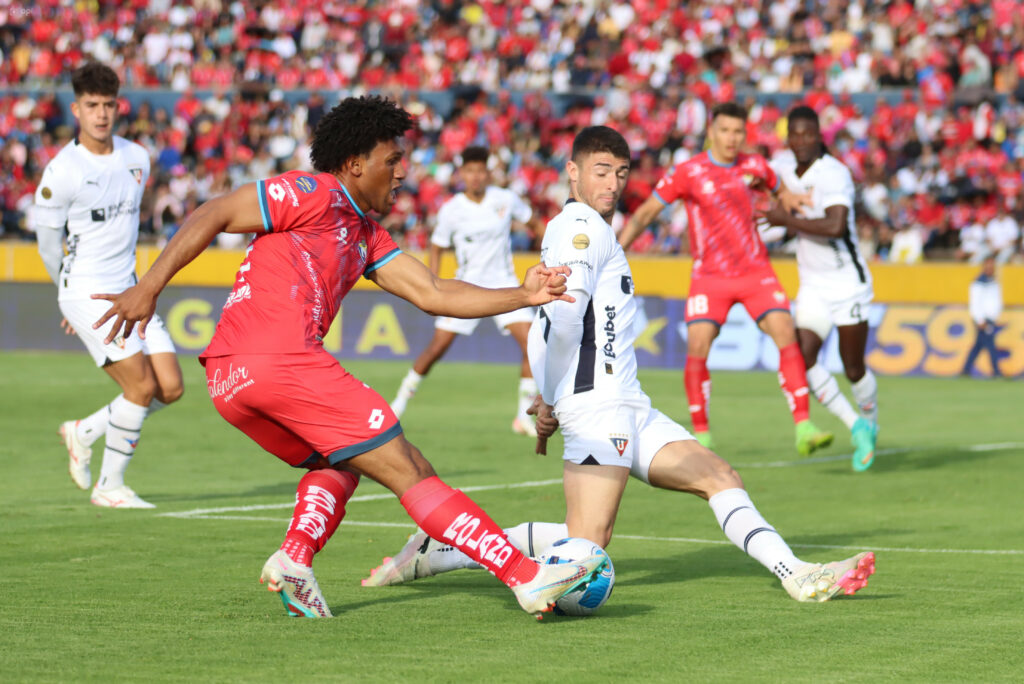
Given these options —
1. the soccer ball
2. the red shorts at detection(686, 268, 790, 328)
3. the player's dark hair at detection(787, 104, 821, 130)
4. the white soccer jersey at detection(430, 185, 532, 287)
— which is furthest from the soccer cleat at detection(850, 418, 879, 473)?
the soccer ball

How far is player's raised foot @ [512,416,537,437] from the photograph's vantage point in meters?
15.0

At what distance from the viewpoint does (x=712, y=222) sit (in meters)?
12.2

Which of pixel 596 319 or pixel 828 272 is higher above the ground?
pixel 596 319

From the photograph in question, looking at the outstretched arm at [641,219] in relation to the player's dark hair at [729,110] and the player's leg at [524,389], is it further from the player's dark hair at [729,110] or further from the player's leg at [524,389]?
the player's leg at [524,389]

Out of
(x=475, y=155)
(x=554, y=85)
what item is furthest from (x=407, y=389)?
(x=554, y=85)

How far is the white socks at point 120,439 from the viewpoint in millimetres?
10023

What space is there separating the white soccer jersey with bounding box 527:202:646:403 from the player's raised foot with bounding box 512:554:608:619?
0.88 meters

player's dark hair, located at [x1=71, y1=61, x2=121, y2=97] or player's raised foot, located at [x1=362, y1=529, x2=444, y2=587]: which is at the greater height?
player's dark hair, located at [x1=71, y1=61, x2=121, y2=97]

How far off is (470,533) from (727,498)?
151cm

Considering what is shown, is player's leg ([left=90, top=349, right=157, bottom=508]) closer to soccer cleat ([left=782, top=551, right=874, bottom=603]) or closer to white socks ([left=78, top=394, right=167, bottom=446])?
white socks ([left=78, top=394, right=167, bottom=446])

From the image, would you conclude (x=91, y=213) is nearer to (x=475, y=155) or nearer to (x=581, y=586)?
(x=581, y=586)

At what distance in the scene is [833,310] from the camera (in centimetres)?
1282

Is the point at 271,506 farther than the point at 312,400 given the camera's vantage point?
Yes

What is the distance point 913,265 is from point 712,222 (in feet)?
40.1
